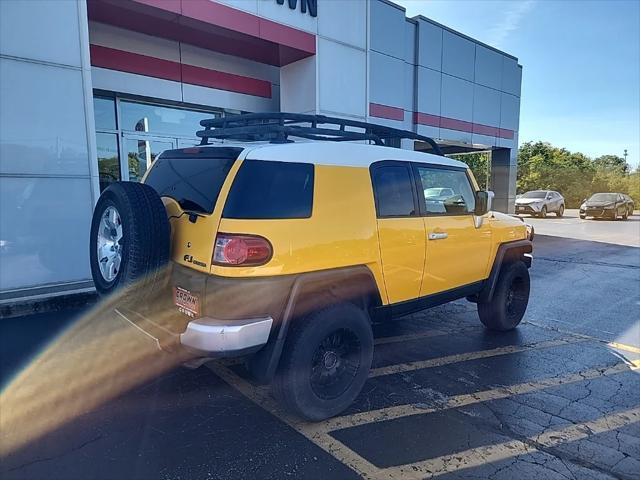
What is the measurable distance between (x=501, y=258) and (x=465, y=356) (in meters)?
1.19

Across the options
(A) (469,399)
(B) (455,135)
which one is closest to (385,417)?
(A) (469,399)

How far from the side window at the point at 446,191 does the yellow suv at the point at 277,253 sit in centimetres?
18

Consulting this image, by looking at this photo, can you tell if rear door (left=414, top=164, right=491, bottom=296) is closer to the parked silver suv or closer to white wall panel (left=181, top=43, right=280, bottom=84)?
white wall panel (left=181, top=43, right=280, bottom=84)

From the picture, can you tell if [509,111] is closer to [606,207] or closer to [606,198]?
[606,207]

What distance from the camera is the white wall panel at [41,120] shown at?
18.5 ft

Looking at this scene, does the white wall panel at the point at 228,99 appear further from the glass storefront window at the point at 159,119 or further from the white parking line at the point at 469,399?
the white parking line at the point at 469,399

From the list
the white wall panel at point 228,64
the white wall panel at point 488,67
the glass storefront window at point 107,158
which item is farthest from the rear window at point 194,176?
the white wall panel at point 488,67

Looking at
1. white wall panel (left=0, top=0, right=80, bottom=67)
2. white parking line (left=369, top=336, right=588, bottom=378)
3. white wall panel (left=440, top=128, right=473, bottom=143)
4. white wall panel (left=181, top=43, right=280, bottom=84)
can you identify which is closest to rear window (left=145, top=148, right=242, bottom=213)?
white parking line (left=369, top=336, right=588, bottom=378)

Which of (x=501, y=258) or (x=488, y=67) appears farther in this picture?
(x=488, y=67)

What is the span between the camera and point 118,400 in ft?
11.3

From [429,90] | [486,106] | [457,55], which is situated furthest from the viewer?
[486,106]

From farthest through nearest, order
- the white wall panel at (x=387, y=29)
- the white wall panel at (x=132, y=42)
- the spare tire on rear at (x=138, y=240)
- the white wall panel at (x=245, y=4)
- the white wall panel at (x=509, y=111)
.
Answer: the white wall panel at (x=509, y=111) < the white wall panel at (x=387, y=29) < the white wall panel at (x=132, y=42) < the white wall panel at (x=245, y=4) < the spare tire on rear at (x=138, y=240)

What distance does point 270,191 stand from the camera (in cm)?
294

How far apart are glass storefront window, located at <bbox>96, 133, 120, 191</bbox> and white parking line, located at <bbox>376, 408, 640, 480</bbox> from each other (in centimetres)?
826
